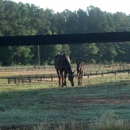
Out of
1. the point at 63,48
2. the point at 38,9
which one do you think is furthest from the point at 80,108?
the point at 38,9

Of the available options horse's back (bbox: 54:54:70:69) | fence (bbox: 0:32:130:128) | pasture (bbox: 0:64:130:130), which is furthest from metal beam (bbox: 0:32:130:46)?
horse's back (bbox: 54:54:70:69)

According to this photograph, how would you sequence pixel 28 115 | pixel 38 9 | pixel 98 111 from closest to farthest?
1. pixel 28 115
2. pixel 98 111
3. pixel 38 9

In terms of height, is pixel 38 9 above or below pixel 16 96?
above

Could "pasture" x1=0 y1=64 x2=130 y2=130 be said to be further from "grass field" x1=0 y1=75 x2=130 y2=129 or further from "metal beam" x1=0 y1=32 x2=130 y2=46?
"metal beam" x1=0 y1=32 x2=130 y2=46

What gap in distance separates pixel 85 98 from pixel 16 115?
4002 millimetres

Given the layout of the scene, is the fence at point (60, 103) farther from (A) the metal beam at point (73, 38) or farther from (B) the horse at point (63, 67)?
(B) the horse at point (63, 67)

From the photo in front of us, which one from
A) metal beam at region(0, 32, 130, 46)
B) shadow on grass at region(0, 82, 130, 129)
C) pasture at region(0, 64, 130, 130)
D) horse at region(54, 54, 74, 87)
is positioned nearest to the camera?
metal beam at region(0, 32, 130, 46)

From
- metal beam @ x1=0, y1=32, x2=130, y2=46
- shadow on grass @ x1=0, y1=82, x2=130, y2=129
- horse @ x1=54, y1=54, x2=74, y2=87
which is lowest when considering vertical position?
shadow on grass @ x1=0, y1=82, x2=130, y2=129

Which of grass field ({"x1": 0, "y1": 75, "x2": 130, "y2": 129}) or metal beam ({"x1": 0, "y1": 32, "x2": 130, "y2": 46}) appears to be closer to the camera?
metal beam ({"x1": 0, "y1": 32, "x2": 130, "y2": 46})

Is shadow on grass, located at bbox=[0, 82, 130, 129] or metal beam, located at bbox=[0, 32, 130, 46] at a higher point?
metal beam, located at bbox=[0, 32, 130, 46]

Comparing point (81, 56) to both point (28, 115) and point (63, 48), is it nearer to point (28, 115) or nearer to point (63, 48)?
point (63, 48)

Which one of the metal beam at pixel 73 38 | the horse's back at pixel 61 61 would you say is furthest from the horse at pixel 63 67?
the metal beam at pixel 73 38

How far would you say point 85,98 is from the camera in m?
13.2

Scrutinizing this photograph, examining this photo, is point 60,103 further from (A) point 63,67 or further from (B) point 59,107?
(A) point 63,67
